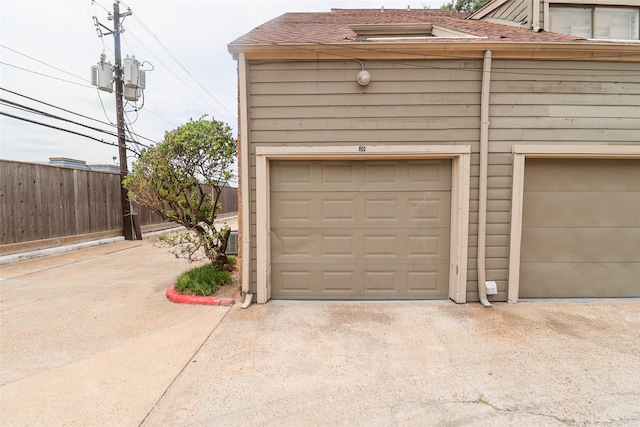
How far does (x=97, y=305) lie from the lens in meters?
4.15

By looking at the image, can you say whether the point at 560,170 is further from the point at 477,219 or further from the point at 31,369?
the point at 31,369

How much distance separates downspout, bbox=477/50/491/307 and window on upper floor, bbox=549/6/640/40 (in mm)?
2458

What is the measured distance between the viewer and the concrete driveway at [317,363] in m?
2.10

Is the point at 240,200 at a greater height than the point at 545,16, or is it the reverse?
the point at 545,16

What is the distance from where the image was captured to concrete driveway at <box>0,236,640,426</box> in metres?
2.10

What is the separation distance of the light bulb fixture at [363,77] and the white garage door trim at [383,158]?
845 mm

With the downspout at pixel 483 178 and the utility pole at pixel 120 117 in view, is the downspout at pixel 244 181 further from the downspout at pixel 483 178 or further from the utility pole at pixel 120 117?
the utility pole at pixel 120 117

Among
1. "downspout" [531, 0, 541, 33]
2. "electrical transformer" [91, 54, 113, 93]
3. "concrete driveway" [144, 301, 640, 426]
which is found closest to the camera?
"concrete driveway" [144, 301, 640, 426]

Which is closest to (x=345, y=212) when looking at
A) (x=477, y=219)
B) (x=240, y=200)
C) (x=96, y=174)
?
(x=240, y=200)

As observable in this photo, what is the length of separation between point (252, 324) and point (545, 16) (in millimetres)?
6614

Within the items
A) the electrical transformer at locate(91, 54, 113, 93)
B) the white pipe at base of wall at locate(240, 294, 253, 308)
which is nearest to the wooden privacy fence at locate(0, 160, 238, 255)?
the electrical transformer at locate(91, 54, 113, 93)

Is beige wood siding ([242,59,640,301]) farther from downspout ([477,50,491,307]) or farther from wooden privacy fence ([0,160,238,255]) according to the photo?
wooden privacy fence ([0,160,238,255])

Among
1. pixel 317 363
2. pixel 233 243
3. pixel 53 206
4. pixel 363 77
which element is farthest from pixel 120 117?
pixel 317 363

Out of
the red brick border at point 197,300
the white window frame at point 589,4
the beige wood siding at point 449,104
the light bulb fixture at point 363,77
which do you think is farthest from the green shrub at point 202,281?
the white window frame at point 589,4
